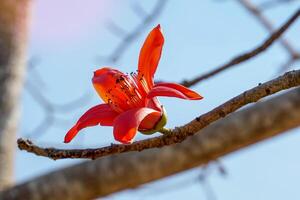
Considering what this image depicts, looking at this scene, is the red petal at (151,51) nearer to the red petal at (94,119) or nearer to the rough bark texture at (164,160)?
the red petal at (94,119)

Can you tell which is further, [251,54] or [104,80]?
[251,54]

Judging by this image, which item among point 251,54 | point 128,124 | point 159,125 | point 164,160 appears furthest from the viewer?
point 164,160

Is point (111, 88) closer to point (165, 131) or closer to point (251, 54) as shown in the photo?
point (165, 131)

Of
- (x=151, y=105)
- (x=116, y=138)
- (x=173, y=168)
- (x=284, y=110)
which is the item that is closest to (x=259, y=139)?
(x=284, y=110)

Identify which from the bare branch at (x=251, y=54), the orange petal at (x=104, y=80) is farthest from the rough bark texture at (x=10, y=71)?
the orange petal at (x=104, y=80)

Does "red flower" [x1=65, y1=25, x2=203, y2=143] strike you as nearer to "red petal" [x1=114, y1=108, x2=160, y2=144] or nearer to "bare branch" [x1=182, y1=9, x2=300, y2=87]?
"red petal" [x1=114, y1=108, x2=160, y2=144]

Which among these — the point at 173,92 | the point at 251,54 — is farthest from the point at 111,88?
the point at 251,54
